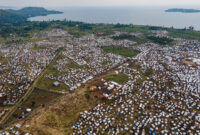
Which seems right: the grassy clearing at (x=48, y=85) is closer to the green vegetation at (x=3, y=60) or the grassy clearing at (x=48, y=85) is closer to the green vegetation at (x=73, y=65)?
the green vegetation at (x=73, y=65)

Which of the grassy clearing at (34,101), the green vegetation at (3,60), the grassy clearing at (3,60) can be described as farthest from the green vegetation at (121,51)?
the green vegetation at (3,60)

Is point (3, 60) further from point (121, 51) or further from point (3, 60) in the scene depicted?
point (121, 51)

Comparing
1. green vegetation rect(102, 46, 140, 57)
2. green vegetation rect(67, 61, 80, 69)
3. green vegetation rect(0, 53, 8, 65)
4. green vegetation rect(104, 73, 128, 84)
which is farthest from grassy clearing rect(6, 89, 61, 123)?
green vegetation rect(102, 46, 140, 57)

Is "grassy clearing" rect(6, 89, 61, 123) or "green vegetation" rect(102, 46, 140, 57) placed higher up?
"green vegetation" rect(102, 46, 140, 57)

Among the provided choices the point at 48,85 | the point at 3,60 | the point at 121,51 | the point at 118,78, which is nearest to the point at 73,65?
the point at 48,85

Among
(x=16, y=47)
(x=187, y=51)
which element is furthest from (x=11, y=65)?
(x=187, y=51)

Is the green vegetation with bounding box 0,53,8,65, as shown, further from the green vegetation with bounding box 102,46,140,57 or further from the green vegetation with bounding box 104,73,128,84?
the green vegetation with bounding box 102,46,140,57

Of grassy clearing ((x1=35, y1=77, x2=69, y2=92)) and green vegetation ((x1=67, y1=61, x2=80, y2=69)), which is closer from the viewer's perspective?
grassy clearing ((x1=35, y1=77, x2=69, y2=92))
